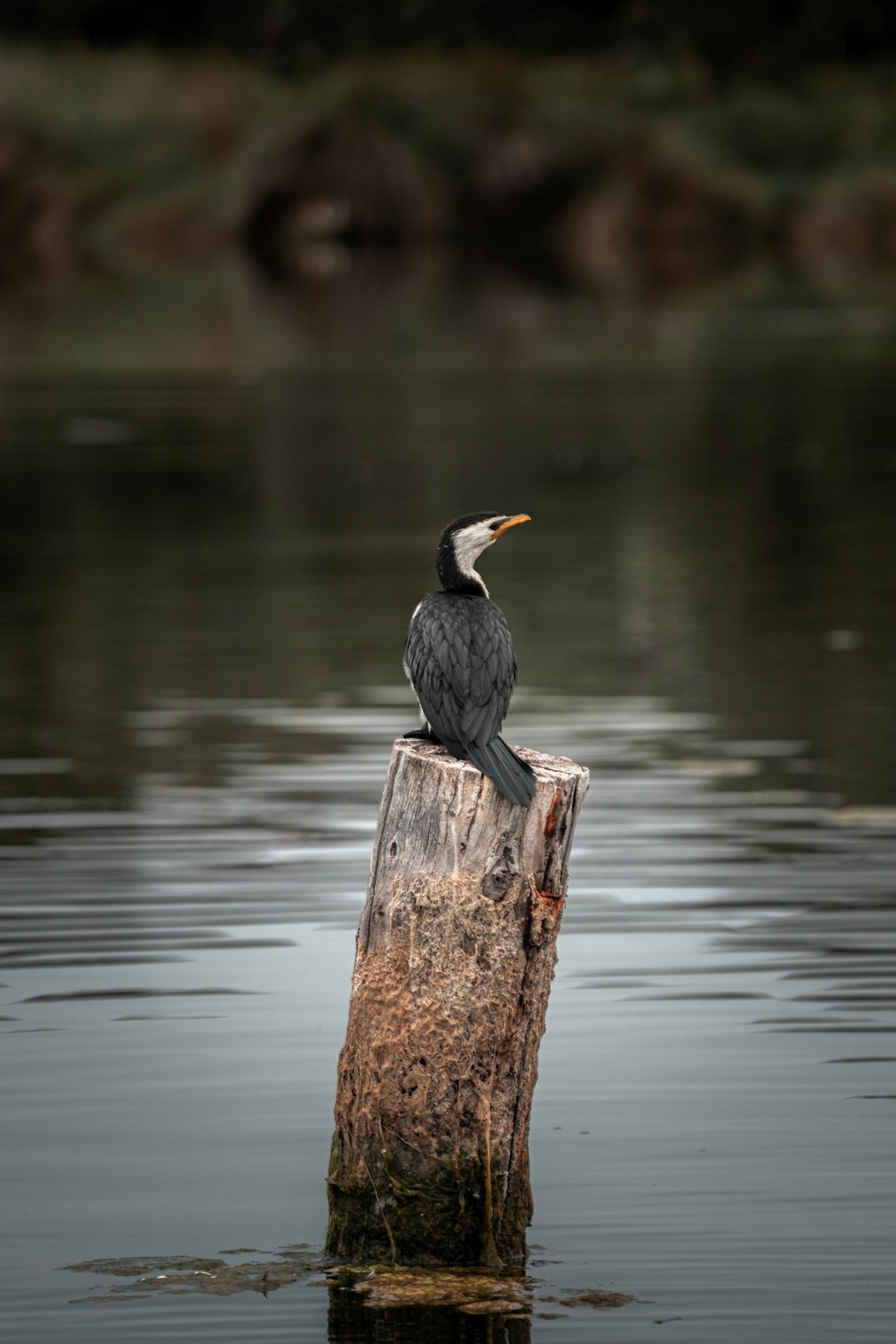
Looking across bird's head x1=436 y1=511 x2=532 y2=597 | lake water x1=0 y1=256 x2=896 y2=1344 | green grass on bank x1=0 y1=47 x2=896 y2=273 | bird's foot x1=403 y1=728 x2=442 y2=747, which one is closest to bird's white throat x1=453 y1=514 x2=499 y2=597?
bird's head x1=436 y1=511 x2=532 y2=597

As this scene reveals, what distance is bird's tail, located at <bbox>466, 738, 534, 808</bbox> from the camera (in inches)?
188

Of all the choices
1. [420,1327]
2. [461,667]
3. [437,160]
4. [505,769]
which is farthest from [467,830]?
[437,160]

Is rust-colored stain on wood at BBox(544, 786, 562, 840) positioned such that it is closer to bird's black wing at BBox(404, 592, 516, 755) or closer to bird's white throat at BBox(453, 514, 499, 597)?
bird's black wing at BBox(404, 592, 516, 755)

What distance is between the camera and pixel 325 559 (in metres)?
13.4

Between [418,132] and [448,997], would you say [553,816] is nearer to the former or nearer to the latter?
[448,997]

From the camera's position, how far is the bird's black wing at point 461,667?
4992mm

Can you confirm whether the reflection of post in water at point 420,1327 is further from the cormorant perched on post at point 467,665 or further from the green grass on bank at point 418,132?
the green grass on bank at point 418,132

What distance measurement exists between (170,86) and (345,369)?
2004cm

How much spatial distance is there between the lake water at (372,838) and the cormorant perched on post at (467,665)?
93 cm

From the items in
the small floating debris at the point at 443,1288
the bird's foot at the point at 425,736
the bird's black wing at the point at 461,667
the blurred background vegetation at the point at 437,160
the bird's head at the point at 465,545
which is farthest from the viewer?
the blurred background vegetation at the point at 437,160

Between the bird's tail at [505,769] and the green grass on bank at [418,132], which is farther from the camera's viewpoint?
the green grass on bank at [418,132]

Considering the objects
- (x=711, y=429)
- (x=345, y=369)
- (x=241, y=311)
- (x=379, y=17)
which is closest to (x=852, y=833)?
(x=711, y=429)

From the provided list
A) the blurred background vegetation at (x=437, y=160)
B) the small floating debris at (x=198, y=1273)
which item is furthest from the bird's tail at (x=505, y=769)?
the blurred background vegetation at (x=437, y=160)

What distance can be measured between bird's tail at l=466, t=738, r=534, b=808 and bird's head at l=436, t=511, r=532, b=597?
21.7 inches
